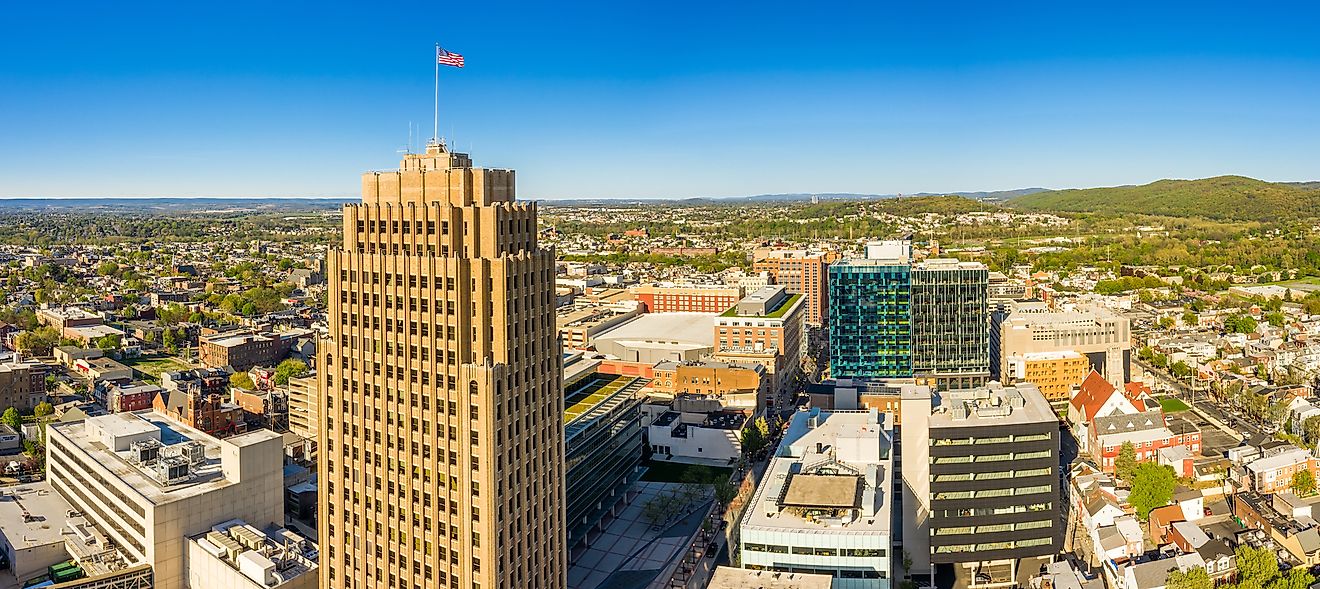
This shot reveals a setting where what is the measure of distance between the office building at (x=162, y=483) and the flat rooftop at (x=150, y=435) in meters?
0.07

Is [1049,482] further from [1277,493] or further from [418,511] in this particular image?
[418,511]

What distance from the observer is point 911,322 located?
13550 cm

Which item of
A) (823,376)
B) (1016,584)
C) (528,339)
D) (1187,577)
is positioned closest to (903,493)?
(1016,584)

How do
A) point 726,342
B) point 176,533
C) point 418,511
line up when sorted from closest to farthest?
point 418,511 < point 176,533 < point 726,342

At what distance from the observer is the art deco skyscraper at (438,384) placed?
1779 inches

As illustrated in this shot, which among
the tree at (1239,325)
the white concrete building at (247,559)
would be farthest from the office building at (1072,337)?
the white concrete building at (247,559)

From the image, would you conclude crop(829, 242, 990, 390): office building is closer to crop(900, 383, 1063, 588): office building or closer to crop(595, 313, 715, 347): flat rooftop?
crop(595, 313, 715, 347): flat rooftop

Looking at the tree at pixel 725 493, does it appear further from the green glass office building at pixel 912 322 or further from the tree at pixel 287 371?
the tree at pixel 287 371

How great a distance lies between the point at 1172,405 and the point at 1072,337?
16130 mm

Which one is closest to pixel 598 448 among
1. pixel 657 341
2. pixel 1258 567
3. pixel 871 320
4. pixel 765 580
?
pixel 765 580

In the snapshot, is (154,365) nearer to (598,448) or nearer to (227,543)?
(598,448)

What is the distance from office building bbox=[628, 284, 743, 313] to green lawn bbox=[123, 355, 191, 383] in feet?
270

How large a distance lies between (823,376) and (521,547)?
4530 inches

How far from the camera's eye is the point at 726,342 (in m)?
145
